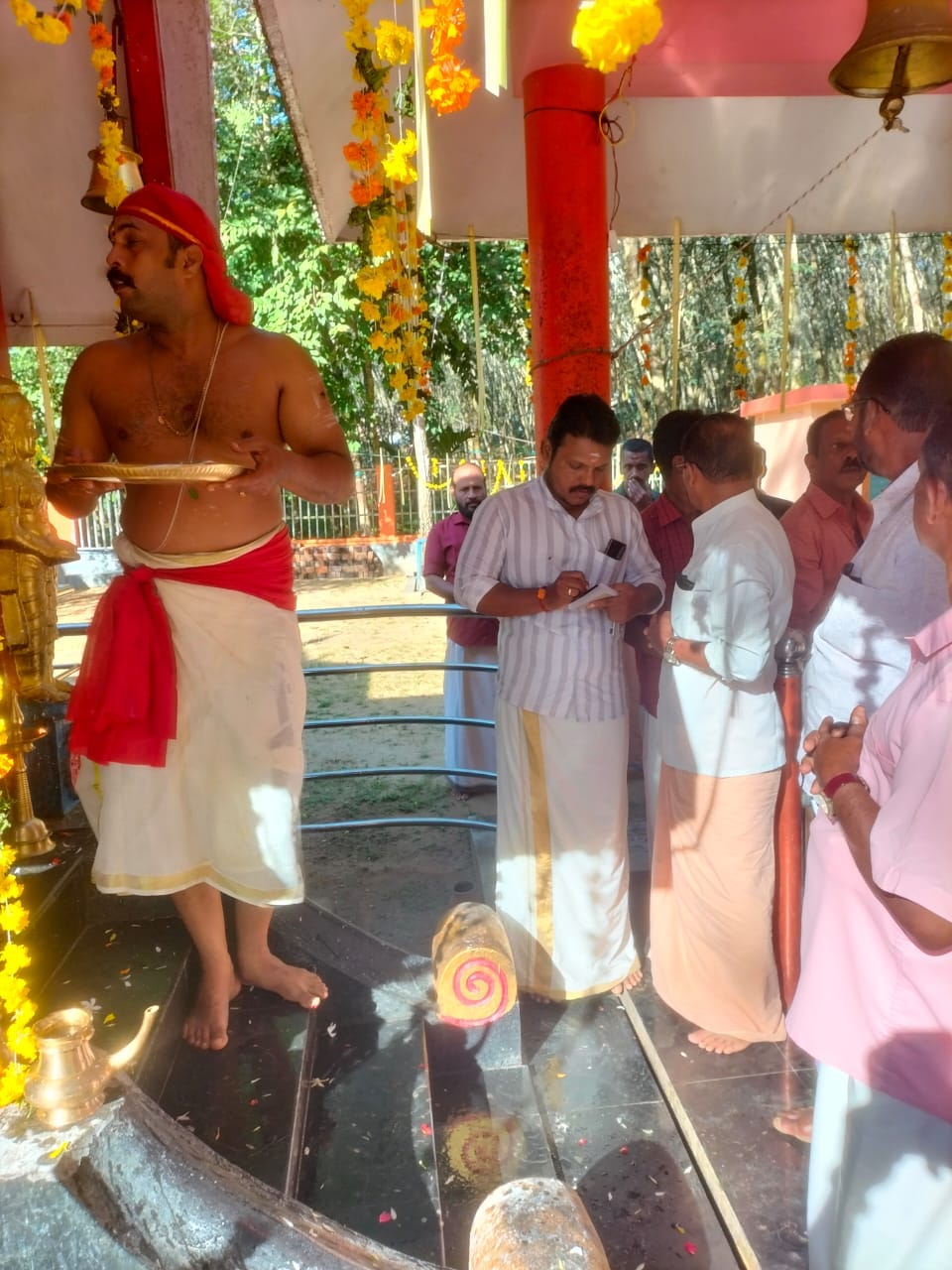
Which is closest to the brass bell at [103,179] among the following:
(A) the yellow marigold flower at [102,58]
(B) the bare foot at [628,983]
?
(A) the yellow marigold flower at [102,58]

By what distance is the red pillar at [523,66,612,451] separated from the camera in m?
4.09

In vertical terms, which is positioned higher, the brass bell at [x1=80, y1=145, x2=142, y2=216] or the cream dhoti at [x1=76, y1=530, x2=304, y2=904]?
the brass bell at [x1=80, y1=145, x2=142, y2=216]

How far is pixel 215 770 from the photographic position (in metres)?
2.49

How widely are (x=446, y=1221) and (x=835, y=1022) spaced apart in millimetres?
1283

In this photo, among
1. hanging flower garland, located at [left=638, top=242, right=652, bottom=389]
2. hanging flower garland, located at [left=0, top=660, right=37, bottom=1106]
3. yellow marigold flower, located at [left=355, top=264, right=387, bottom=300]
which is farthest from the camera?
hanging flower garland, located at [left=638, top=242, right=652, bottom=389]

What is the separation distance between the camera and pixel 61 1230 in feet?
3.98

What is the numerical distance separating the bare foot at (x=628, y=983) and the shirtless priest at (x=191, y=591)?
141 centimetres

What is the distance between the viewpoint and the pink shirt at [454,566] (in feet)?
16.8

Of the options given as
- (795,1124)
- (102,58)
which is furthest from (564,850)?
(102,58)

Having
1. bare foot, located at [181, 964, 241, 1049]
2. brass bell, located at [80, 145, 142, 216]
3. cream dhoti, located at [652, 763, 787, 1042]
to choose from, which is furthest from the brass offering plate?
cream dhoti, located at [652, 763, 787, 1042]

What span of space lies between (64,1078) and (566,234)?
13.2 ft

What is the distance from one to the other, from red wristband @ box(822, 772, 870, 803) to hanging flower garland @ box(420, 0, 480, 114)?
7.61ft

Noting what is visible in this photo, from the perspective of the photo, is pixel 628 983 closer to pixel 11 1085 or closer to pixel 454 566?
pixel 11 1085

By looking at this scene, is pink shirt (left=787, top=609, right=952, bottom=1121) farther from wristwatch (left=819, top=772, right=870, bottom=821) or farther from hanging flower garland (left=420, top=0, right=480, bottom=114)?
hanging flower garland (left=420, top=0, right=480, bottom=114)
